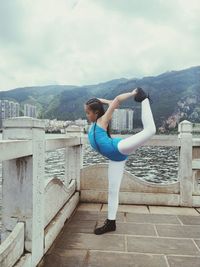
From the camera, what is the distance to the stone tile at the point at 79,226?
408cm

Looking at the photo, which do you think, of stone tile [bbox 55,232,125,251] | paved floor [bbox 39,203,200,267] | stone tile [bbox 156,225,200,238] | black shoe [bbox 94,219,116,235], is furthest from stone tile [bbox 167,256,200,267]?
black shoe [bbox 94,219,116,235]

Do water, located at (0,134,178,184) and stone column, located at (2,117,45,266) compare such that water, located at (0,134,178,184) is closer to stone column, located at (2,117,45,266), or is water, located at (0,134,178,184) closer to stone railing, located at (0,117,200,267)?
stone railing, located at (0,117,200,267)

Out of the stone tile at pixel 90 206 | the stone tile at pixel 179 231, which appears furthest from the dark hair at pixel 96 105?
the stone tile at pixel 90 206

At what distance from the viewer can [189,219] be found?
4758 mm

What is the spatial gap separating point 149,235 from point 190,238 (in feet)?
1.59

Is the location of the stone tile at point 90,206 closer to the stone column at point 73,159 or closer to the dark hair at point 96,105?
the stone column at point 73,159

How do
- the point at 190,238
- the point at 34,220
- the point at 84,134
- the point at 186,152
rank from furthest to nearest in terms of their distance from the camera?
the point at 84,134 < the point at 186,152 < the point at 190,238 < the point at 34,220

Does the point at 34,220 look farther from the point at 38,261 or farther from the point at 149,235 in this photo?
the point at 149,235

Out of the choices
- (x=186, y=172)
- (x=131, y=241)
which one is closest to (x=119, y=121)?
A: (x=186, y=172)

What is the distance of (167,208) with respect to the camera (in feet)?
17.7

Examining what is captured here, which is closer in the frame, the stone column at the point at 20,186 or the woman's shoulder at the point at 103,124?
the stone column at the point at 20,186

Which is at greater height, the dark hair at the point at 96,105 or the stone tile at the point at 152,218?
the dark hair at the point at 96,105

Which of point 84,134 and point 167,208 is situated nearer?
point 167,208

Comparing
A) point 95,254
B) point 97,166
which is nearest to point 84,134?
point 97,166
